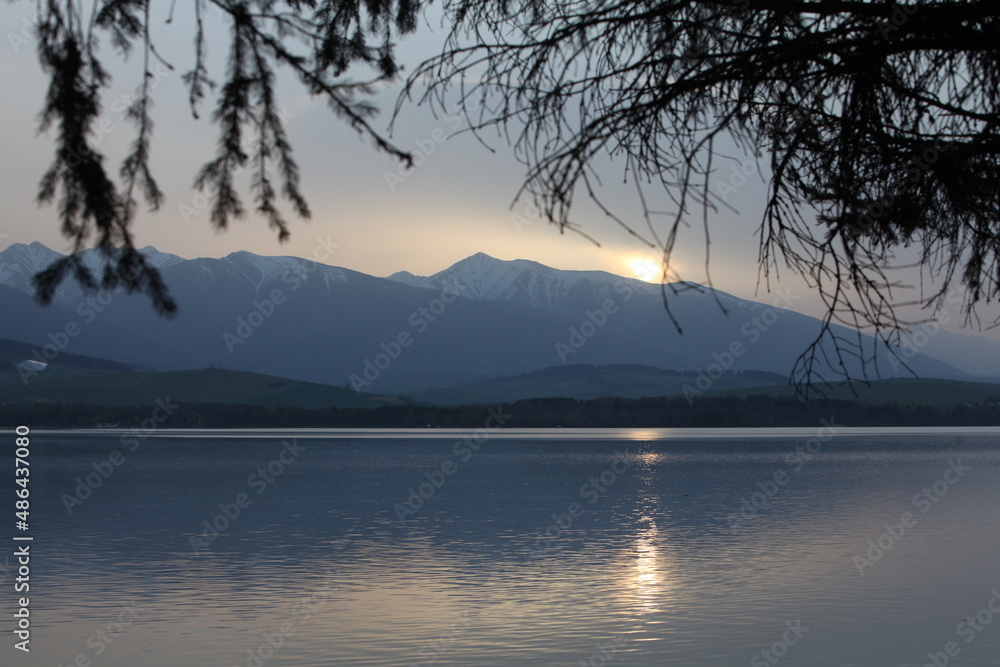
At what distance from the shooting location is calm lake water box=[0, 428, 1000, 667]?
16859mm

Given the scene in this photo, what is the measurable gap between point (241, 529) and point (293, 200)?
31390 mm

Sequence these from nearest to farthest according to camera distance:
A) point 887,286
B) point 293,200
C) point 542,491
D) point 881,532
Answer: point 293,200 < point 887,286 < point 881,532 < point 542,491

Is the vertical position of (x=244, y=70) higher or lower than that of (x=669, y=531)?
higher

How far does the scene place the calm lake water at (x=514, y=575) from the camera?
55.3 ft

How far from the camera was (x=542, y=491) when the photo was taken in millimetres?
51719

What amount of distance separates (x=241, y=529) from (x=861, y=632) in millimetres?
23178

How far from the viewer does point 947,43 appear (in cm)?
707

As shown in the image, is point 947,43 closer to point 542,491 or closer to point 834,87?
point 834,87

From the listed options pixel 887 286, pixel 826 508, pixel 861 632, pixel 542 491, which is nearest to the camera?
pixel 887 286

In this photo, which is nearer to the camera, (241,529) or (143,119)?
(143,119)

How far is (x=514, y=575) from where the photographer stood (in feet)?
79.5

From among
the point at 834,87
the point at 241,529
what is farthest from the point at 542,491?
the point at 834,87

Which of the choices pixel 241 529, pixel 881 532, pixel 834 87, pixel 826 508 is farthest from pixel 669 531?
pixel 834 87

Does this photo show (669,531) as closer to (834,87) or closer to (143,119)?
(834,87)
